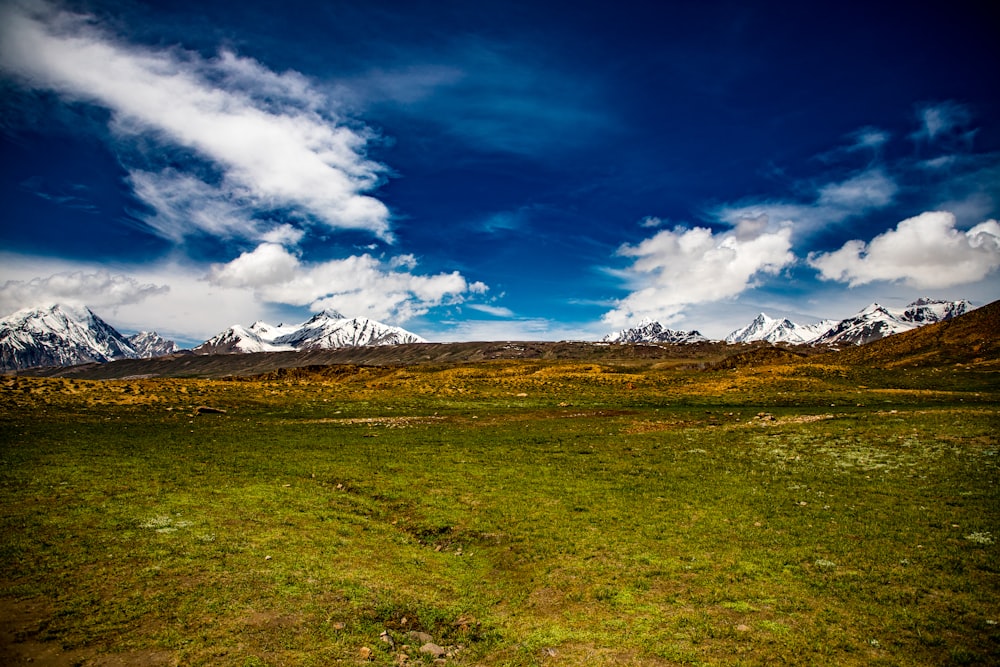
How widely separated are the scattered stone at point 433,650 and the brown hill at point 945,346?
87406 millimetres

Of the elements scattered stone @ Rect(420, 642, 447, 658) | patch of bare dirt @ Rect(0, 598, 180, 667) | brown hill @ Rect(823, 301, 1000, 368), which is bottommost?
scattered stone @ Rect(420, 642, 447, 658)

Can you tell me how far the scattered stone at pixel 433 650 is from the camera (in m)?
11.1

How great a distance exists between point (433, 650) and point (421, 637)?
60 cm

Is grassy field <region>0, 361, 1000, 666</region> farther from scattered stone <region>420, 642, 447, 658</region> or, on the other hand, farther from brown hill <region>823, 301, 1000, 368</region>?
brown hill <region>823, 301, 1000, 368</region>

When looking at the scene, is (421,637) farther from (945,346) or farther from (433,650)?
(945,346)

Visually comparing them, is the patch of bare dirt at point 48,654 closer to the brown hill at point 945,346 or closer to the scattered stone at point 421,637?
the scattered stone at point 421,637

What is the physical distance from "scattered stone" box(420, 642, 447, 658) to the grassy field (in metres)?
0.08

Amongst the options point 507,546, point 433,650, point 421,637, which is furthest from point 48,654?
point 507,546

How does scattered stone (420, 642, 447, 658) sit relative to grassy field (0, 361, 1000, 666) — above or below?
below

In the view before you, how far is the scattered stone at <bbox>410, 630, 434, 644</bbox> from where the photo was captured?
11.5m

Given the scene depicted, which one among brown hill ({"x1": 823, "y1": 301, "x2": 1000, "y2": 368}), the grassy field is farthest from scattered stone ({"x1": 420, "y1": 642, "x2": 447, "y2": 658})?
brown hill ({"x1": 823, "y1": 301, "x2": 1000, "y2": 368})

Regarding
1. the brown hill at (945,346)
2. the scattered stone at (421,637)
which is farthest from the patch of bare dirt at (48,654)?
the brown hill at (945,346)

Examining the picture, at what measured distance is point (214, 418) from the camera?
42.8 metres

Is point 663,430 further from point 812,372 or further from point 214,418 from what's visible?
point 812,372
